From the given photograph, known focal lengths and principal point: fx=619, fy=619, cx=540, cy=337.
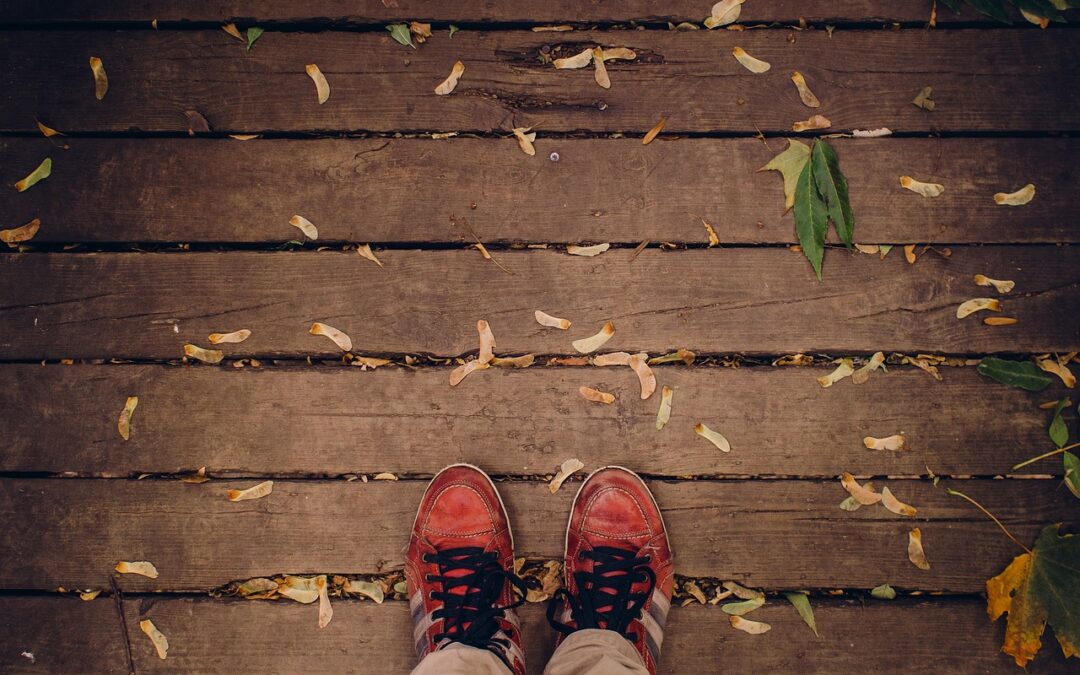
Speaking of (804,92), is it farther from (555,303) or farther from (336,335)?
(336,335)

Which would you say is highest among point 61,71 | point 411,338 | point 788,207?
point 61,71

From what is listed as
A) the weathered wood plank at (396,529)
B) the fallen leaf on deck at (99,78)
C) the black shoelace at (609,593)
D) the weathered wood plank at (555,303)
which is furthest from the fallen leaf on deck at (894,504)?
the fallen leaf on deck at (99,78)

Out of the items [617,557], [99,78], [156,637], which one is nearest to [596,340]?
[617,557]

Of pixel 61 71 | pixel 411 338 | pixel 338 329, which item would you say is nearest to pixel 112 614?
pixel 338 329

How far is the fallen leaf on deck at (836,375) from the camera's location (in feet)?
5.13

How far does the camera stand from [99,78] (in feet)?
5.28

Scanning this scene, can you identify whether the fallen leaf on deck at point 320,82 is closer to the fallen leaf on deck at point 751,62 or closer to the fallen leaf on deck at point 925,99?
the fallen leaf on deck at point 751,62

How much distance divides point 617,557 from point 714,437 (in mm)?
389

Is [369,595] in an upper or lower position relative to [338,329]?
lower

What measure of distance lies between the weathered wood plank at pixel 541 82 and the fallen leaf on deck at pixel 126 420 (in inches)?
28.0

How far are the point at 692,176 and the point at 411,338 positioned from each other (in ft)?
2.72

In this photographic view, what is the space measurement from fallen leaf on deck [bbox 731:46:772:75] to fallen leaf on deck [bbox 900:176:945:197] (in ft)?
1.50

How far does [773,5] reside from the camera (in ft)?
5.24

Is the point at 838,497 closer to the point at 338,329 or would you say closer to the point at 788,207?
the point at 788,207
